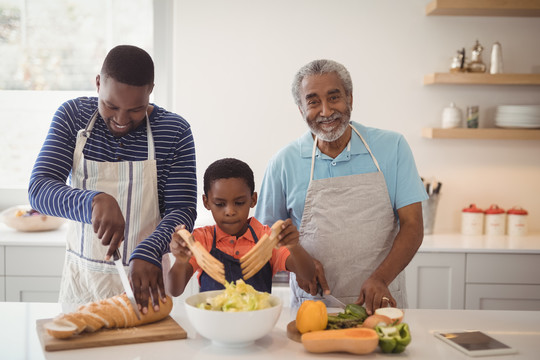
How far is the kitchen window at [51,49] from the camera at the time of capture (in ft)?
11.4

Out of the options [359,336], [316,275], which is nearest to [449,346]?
[359,336]

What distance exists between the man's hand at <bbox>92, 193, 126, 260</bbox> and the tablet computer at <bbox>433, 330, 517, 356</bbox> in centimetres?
79

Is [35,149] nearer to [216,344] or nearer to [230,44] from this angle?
[230,44]

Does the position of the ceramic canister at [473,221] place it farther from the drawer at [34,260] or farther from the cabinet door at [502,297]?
the drawer at [34,260]

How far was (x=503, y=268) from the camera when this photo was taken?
117 inches

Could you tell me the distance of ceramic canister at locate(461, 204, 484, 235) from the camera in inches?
131

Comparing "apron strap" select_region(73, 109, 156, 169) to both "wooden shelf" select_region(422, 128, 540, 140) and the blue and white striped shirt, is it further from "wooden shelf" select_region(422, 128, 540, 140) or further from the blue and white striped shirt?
"wooden shelf" select_region(422, 128, 540, 140)

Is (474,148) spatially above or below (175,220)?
above

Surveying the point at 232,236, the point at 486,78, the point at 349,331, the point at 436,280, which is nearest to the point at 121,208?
A: the point at 232,236

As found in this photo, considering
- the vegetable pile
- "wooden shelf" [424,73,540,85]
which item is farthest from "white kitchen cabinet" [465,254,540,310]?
the vegetable pile

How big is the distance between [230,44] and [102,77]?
6.04ft

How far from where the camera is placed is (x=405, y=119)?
11.2ft

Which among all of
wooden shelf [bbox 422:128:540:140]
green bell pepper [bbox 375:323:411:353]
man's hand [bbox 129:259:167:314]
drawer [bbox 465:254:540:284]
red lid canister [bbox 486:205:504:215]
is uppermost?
wooden shelf [bbox 422:128:540:140]

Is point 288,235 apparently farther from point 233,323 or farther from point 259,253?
point 233,323
